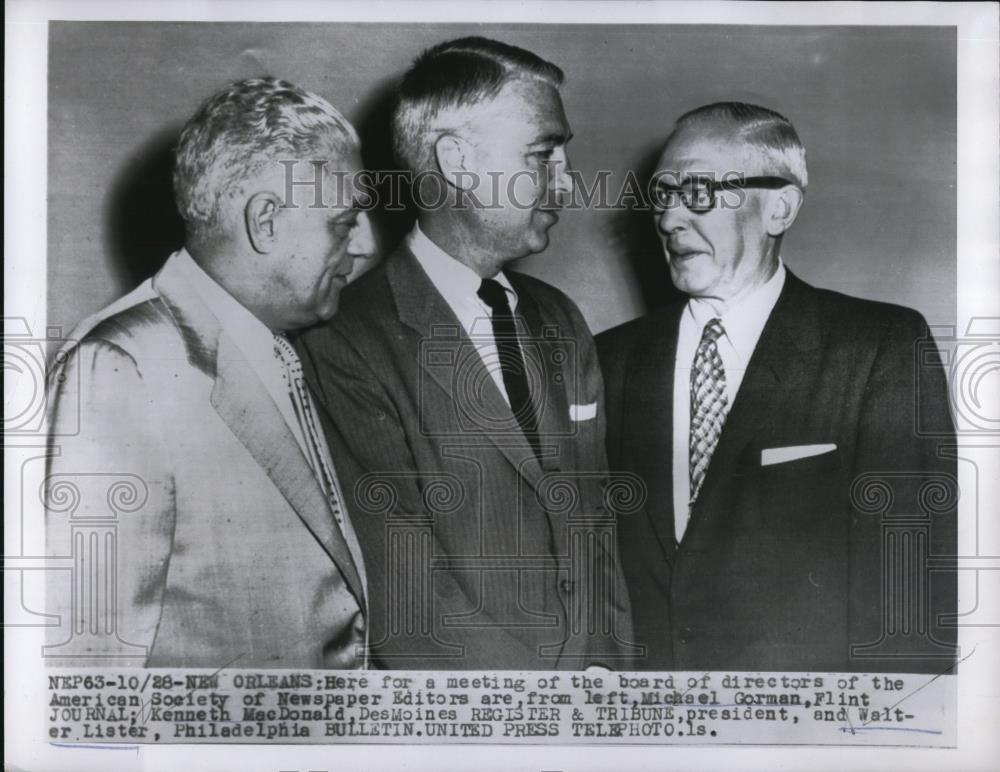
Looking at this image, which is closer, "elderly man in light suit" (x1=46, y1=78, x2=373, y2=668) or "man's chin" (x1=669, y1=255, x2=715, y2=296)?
"elderly man in light suit" (x1=46, y1=78, x2=373, y2=668)

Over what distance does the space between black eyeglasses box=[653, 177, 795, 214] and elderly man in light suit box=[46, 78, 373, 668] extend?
100cm

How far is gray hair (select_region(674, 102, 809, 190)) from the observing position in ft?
10.9

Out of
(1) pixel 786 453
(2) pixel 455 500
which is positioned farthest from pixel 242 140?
(1) pixel 786 453

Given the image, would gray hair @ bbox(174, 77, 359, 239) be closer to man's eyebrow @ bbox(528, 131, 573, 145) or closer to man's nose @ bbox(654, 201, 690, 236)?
man's eyebrow @ bbox(528, 131, 573, 145)

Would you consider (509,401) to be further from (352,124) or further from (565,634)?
(352,124)

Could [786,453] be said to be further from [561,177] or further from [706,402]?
[561,177]

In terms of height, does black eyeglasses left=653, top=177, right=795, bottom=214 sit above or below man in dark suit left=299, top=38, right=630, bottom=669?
above

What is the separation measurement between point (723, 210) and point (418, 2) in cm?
123

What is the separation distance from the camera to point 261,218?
3.23m

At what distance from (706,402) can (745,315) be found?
0.32 meters

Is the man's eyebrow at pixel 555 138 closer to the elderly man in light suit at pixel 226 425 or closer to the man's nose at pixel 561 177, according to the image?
the man's nose at pixel 561 177

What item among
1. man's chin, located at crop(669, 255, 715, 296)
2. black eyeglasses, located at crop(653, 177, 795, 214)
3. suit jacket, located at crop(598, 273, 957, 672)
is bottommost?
suit jacket, located at crop(598, 273, 957, 672)

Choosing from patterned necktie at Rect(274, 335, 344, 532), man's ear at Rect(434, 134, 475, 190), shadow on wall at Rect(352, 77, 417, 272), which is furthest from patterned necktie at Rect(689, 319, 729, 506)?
patterned necktie at Rect(274, 335, 344, 532)

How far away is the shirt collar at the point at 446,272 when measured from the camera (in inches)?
129
